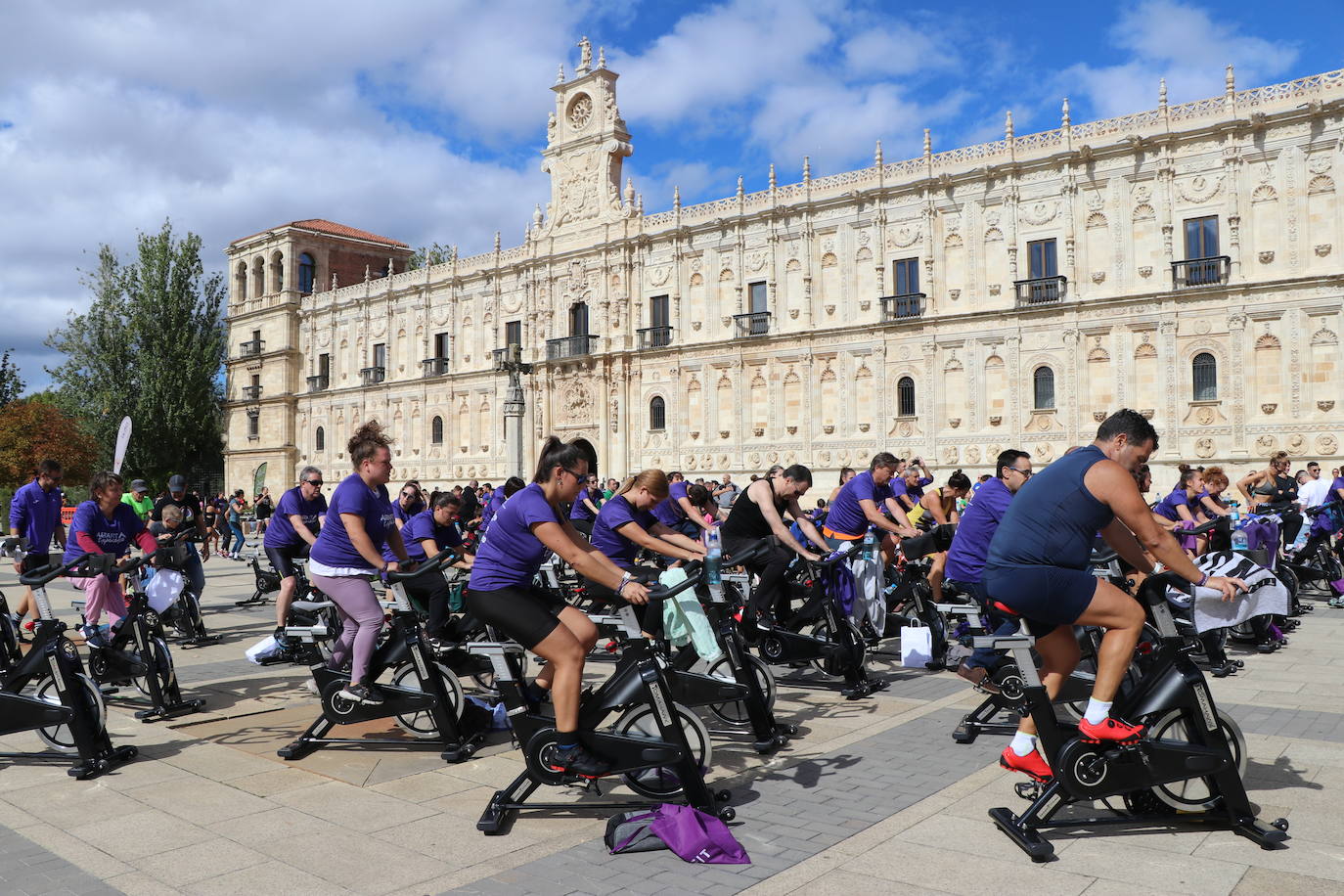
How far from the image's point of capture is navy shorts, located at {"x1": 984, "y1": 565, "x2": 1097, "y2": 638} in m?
4.61

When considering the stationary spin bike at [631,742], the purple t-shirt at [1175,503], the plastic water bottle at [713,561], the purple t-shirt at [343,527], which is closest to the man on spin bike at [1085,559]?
the plastic water bottle at [713,561]

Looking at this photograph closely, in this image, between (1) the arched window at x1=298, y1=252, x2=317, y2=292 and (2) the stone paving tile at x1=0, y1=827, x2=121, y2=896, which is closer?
(2) the stone paving tile at x1=0, y1=827, x2=121, y2=896

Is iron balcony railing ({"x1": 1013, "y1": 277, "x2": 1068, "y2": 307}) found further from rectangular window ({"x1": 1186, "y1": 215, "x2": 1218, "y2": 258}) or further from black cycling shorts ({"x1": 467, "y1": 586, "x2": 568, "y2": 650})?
black cycling shorts ({"x1": 467, "y1": 586, "x2": 568, "y2": 650})

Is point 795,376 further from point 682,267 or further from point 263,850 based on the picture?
point 263,850

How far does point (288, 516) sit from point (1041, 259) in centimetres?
2456

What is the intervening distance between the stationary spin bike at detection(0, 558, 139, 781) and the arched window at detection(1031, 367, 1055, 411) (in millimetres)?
26507

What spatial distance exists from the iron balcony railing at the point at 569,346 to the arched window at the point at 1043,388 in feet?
54.0

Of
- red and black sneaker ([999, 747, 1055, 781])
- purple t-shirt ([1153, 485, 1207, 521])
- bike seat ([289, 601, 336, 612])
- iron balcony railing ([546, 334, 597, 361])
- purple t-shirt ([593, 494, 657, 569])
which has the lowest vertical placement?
red and black sneaker ([999, 747, 1055, 781])

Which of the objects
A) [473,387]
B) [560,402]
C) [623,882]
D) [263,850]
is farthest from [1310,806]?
[473,387]

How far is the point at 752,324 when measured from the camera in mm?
34094

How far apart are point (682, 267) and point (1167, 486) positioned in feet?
57.6

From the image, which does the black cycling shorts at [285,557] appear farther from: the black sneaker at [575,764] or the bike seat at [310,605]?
the black sneaker at [575,764]

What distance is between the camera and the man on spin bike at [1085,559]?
4.57 meters

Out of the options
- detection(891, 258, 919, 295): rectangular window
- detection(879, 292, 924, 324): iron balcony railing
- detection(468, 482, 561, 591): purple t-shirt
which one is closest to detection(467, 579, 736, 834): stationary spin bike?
detection(468, 482, 561, 591): purple t-shirt
